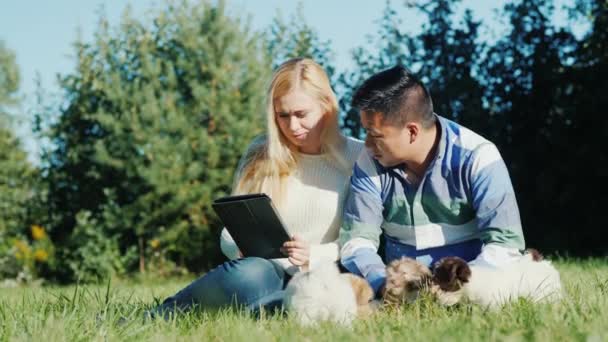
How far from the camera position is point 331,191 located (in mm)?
A: 4102

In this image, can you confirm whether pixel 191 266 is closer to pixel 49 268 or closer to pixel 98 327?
pixel 49 268

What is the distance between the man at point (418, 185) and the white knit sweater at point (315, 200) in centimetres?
37

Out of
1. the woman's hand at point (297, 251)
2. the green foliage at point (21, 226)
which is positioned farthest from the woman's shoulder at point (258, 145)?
the green foliage at point (21, 226)

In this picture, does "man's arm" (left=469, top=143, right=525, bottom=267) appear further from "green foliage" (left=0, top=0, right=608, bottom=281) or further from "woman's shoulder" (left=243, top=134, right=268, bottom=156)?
"green foliage" (left=0, top=0, right=608, bottom=281)

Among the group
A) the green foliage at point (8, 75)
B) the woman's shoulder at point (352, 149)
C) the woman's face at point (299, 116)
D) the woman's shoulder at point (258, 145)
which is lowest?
the woman's shoulder at point (352, 149)

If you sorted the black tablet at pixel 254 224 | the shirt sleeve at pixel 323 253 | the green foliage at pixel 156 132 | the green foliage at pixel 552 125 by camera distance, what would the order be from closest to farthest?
the black tablet at pixel 254 224
the shirt sleeve at pixel 323 253
the green foliage at pixel 552 125
the green foliage at pixel 156 132

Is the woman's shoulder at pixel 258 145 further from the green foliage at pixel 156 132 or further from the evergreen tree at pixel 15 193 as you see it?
the evergreen tree at pixel 15 193

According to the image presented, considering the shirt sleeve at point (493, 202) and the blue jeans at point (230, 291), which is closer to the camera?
the shirt sleeve at point (493, 202)

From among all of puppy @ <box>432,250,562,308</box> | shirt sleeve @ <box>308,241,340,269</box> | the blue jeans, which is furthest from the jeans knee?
puppy @ <box>432,250,562,308</box>

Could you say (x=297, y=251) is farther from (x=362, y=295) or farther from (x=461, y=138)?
(x=461, y=138)

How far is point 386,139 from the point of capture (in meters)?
3.44

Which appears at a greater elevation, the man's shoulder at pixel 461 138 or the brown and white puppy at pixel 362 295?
the man's shoulder at pixel 461 138

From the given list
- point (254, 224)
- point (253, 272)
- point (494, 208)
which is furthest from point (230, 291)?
point (494, 208)

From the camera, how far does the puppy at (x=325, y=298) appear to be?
9.41 feet
